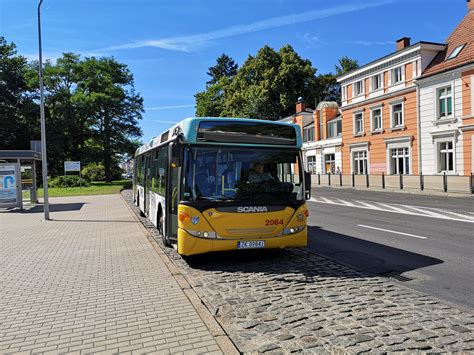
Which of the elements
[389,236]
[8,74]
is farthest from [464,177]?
[8,74]

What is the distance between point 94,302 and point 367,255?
545 centimetres

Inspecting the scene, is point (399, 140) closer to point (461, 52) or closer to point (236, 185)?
point (461, 52)

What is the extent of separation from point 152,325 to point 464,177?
24100 millimetres

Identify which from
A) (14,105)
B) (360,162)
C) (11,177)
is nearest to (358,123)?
(360,162)

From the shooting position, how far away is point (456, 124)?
29141mm

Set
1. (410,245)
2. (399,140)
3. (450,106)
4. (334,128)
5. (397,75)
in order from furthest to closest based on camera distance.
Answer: (334,128) → (397,75) → (399,140) → (450,106) → (410,245)

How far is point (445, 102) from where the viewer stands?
30.5 m

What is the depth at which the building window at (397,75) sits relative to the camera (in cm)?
3516

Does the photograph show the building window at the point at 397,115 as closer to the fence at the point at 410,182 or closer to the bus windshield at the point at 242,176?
the fence at the point at 410,182

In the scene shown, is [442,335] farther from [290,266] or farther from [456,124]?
[456,124]

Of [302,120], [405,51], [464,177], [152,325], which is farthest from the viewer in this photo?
[302,120]

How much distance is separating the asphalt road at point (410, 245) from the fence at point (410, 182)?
923 cm

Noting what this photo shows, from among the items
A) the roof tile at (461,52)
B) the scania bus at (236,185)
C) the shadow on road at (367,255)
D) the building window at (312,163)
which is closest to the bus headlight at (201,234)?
the scania bus at (236,185)

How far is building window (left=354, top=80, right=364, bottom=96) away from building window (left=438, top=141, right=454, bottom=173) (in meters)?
11.6
